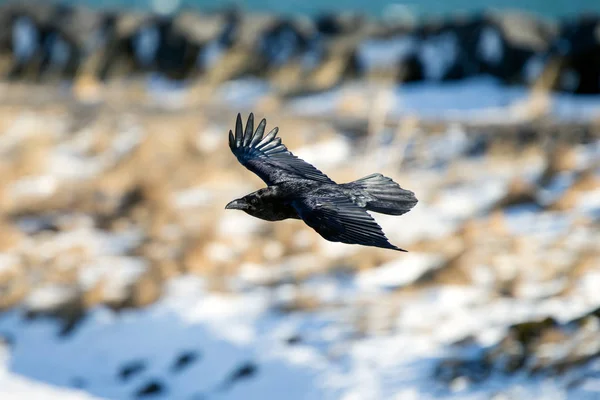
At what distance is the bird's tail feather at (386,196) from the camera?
137 inches

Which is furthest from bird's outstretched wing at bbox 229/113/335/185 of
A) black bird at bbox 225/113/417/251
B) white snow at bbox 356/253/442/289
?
white snow at bbox 356/253/442/289

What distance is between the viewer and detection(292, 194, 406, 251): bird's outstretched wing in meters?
3.13

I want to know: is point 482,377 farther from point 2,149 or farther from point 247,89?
point 247,89

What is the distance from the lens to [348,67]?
681 inches

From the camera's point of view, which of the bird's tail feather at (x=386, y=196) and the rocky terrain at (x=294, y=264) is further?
the rocky terrain at (x=294, y=264)

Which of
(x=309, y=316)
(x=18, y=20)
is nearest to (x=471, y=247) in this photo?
(x=309, y=316)

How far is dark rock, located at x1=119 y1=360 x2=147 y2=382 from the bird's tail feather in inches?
191

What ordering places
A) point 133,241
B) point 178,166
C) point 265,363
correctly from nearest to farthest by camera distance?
point 265,363, point 133,241, point 178,166

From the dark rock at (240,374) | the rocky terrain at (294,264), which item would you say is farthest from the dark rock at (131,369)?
the dark rock at (240,374)

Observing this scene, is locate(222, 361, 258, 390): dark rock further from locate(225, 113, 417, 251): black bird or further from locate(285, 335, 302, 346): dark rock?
locate(225, 113, 417, 251): black bird

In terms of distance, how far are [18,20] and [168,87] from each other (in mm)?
4460

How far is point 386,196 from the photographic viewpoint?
11.7 feet

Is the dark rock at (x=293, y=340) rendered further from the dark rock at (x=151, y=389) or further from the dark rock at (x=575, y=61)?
the dark rock at (x=575, y=61)

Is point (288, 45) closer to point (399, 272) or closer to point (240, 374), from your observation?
point (399, 272)
